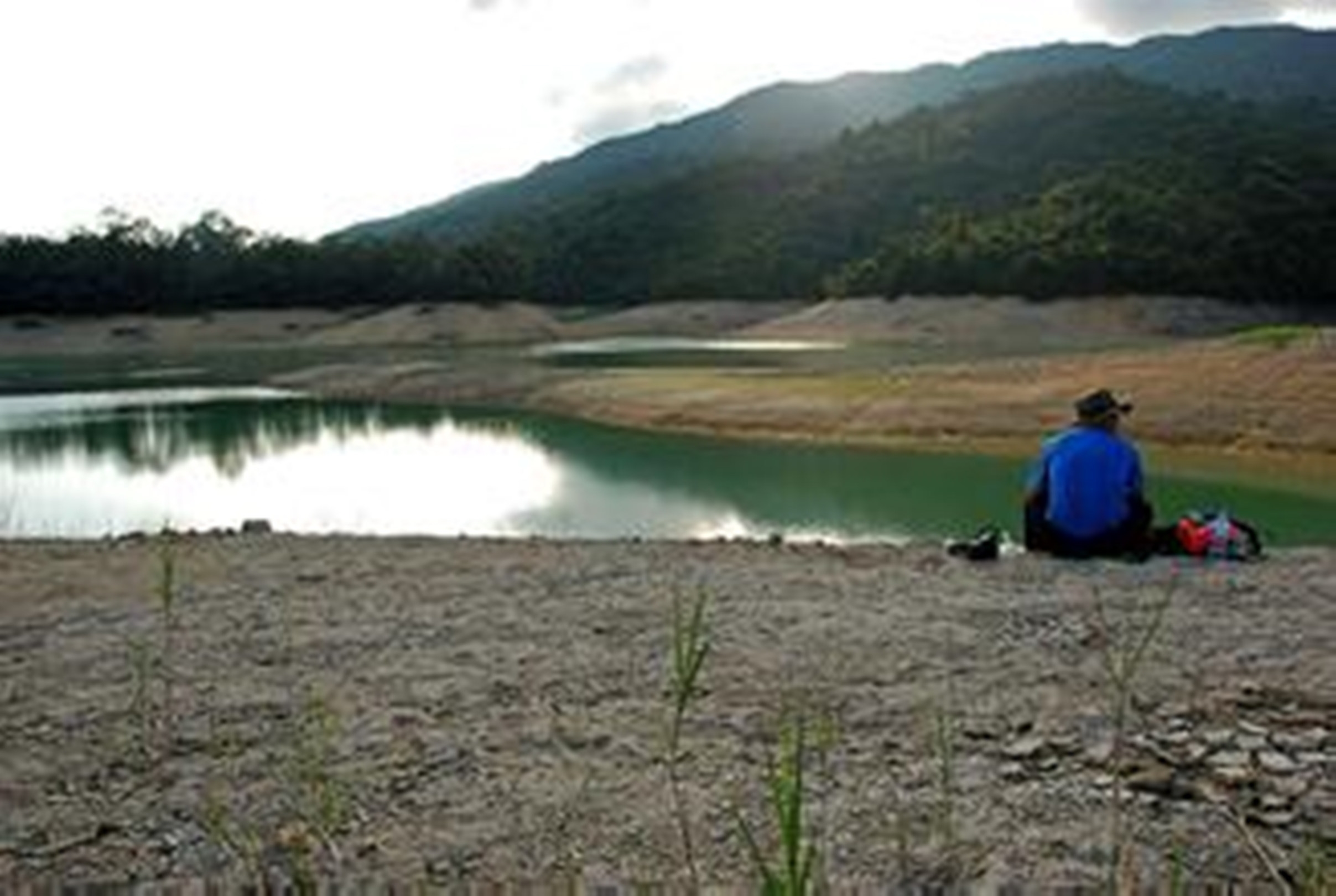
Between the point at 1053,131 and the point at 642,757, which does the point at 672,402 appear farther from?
the point at 1053,131

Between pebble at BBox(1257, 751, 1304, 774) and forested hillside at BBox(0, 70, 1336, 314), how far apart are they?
5867 cm

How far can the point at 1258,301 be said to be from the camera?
2490 inches

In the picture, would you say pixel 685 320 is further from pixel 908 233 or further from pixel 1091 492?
pixel 1091 492

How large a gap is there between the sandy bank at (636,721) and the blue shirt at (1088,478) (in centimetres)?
55

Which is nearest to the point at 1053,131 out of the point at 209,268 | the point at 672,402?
the point at 209,268

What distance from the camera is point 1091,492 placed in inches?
477

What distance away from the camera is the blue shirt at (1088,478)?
11.6 m

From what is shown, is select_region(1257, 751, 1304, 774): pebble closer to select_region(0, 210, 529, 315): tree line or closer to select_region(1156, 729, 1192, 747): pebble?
select_region(1156, 729, 1192, 747): pebble

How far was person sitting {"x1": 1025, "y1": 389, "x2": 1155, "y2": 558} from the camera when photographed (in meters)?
11.6

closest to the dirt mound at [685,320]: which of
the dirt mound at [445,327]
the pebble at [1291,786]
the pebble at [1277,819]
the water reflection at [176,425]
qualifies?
the dirt mound at [445,327]

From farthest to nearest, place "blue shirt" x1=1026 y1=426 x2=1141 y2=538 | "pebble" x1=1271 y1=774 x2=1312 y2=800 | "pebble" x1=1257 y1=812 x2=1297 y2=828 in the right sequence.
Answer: "blue shirt" x1=1026 y1=426 x2=1141 y2=538 → "pebble" x1=1271 y1=774 x2=1312 y2=800 → "pebble" x1=1257 y1=812 x2=1297 y2=828

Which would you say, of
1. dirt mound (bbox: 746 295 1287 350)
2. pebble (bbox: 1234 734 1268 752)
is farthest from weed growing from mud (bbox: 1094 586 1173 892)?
dirt mound (bbox: 746 295 1287 350)

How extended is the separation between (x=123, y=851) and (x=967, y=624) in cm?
559

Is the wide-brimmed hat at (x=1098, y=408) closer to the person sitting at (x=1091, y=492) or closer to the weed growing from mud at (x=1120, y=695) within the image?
the person sitting at (x=1091, y=492)
